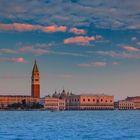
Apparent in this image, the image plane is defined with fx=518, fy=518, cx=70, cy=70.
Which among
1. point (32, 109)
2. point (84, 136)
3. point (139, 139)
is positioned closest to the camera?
point (139, 139)

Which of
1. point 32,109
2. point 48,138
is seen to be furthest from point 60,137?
point 32,109

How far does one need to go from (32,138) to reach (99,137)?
17.3ft

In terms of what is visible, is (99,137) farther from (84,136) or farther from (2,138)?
(2,138)

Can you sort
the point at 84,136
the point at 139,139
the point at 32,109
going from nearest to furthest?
1. the point at 139,139
2. the point at 84,136
3. the point at 32,109

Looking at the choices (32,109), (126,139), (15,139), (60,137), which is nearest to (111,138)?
(126,139)

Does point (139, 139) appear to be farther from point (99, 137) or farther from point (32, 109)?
point (32, 109)

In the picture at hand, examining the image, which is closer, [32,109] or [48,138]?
[48,138]

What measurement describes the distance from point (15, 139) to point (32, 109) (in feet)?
530

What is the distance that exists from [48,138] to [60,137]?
136 cm

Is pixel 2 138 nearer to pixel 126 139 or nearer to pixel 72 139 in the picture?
pixel 72 139

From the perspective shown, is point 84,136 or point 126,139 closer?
point 126,139

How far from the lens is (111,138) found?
39062 mm

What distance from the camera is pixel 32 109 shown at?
199 meters

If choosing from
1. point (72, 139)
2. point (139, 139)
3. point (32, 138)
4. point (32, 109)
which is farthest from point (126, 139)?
point (32, 109)
